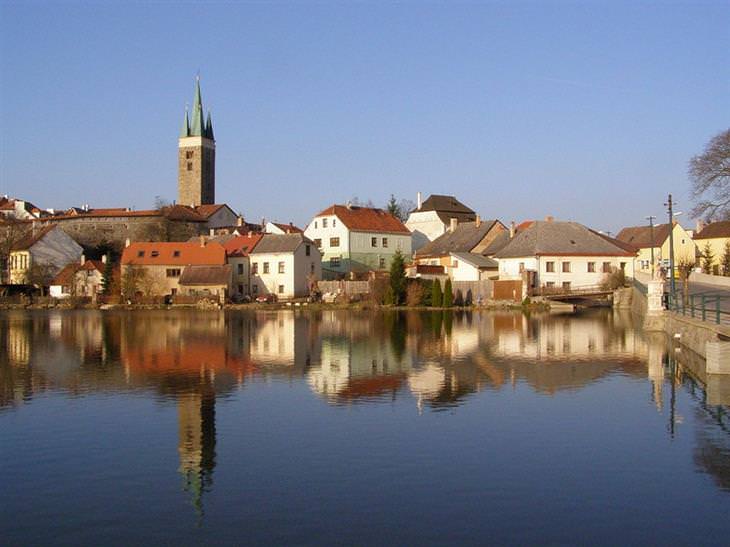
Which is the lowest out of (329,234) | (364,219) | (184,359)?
(184,359)

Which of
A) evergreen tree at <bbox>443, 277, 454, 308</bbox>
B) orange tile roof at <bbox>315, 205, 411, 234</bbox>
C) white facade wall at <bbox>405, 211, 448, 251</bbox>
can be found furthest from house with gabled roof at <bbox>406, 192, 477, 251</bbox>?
evergreen tree at <bbox>443, 277, 454, 308</bbox>

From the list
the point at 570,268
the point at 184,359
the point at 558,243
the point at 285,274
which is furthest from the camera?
the point at 285,274

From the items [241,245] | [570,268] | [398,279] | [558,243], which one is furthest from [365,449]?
[241,245]

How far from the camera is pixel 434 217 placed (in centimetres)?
9294

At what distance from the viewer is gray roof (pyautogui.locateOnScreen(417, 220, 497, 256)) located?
7494cm

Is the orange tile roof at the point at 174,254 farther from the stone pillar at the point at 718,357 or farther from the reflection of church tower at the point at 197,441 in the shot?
the stone pillar at the point at 718,357

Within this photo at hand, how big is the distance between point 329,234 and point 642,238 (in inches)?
1507

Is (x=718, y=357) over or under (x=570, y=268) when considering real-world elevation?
under

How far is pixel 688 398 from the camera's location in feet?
61.6

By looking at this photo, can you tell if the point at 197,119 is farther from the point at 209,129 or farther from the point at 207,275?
the point at 207,275

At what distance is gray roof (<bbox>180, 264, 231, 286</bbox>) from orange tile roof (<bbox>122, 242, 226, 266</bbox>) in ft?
4.55

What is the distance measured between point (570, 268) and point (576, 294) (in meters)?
4.53

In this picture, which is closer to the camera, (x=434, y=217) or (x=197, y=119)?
(x=434, y=217)

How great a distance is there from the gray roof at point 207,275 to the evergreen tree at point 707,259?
5048cm
